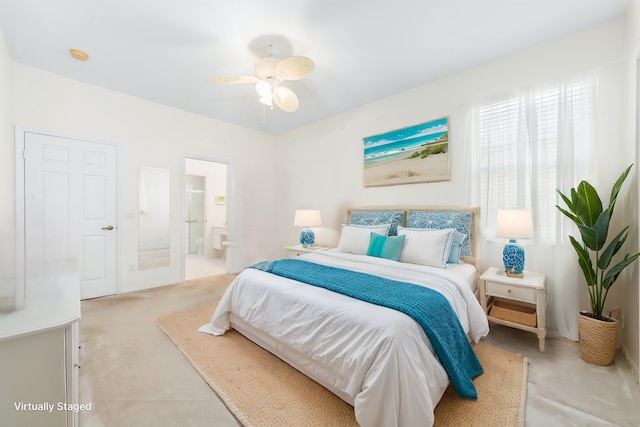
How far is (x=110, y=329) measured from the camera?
2498mm

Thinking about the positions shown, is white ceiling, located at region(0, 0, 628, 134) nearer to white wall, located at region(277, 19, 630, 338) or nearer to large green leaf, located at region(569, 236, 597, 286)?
white wall, located at region(277, 19, 630, 338)

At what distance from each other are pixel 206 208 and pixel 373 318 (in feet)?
19.4

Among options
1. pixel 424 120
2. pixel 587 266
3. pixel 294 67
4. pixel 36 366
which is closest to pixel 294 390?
pixel 36 366

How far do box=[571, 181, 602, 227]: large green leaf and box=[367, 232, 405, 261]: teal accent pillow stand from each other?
1365 millimetres

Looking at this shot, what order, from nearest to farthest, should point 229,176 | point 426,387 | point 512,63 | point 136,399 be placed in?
1. point 426,387
2. point 136,399
3. point 512,63
4. point 229,176

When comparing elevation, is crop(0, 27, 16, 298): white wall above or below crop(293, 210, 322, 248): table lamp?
above

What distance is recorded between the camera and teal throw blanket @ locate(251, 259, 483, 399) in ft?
4.86

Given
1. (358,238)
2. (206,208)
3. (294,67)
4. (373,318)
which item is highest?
(294,67)

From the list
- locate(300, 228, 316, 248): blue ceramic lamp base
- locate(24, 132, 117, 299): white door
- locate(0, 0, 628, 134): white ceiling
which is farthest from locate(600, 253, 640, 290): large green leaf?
locate(24, 132, 117, 299): white door

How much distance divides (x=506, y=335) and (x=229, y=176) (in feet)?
14.3

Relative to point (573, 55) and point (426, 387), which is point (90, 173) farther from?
point (573, 55)

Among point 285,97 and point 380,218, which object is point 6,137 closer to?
point 285,97

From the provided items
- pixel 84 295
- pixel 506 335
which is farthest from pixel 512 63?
pixel 84 295

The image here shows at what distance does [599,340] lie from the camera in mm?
1915
